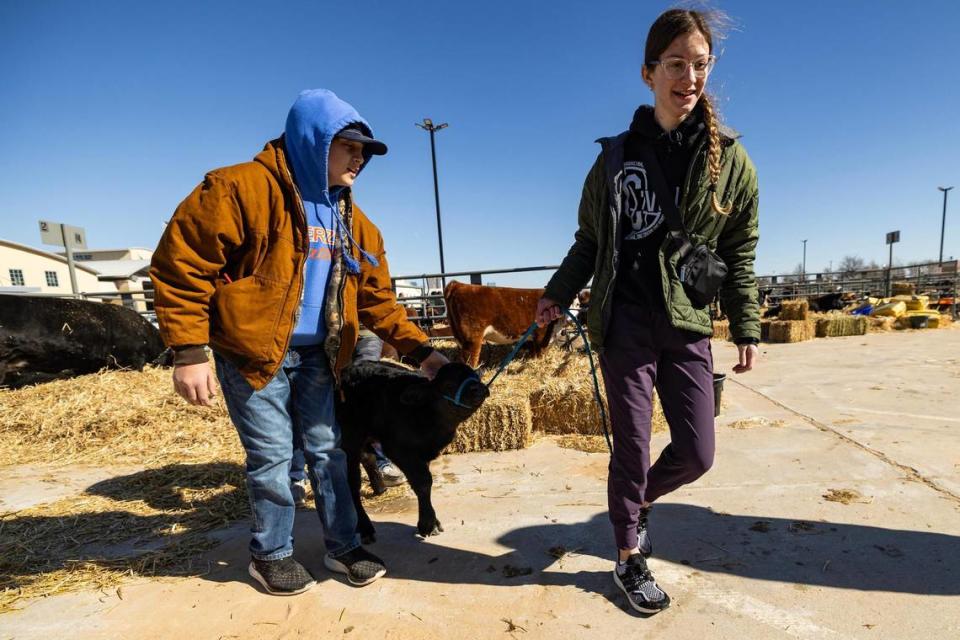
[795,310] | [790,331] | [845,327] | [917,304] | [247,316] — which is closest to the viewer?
[247,316]

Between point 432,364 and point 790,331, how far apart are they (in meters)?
10.4

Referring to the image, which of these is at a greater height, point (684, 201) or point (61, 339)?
point (684, 201)

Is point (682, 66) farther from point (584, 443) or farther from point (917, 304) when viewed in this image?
point (917, 304)

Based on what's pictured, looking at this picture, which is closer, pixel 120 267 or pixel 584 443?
pixel 584 443

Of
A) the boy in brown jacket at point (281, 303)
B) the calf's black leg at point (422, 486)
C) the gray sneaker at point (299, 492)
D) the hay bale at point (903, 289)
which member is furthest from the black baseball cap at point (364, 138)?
the hay bale at point (903, 289)

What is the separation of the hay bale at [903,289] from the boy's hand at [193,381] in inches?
780

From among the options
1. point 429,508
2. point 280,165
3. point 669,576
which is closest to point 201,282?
point 280,165

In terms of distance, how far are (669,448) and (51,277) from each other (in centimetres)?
5544

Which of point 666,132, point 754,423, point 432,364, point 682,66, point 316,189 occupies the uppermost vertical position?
point 682,66

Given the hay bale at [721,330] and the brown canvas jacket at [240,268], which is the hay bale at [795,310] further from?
the brown canvas jacket at [240,268]

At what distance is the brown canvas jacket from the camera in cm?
170

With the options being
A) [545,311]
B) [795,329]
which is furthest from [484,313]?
[795,329]

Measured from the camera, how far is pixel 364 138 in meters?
2.02

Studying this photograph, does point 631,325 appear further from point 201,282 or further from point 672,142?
point 201,282
